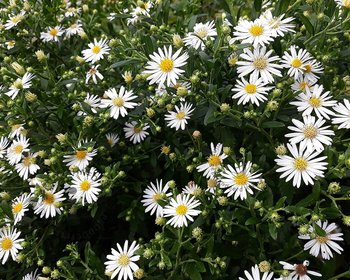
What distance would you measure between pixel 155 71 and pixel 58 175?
659mm

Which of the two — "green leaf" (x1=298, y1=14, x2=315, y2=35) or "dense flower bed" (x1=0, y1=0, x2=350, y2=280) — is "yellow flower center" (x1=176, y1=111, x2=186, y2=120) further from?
"green leaf" (x1=298, y1=14, x2=315, y2=35)

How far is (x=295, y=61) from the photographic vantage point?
1999 millimetres

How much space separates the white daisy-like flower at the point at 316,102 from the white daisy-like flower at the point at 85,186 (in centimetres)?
94

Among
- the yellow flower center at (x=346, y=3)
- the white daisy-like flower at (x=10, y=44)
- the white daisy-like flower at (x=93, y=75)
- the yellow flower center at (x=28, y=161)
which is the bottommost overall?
the yellow flower center at (x=28, y=161)

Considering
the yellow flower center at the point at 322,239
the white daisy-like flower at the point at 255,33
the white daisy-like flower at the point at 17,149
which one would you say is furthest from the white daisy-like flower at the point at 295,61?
the white daisy-like flower at the point at 17,149

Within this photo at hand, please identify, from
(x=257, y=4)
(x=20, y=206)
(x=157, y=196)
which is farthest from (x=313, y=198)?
(x=20, y=206)

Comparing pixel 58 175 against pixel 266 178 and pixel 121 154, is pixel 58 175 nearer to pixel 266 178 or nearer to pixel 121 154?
pixel 121 154

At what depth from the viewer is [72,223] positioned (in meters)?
2.42

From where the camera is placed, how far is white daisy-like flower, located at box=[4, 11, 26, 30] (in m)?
2.66

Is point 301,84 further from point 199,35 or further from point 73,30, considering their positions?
point 73,30

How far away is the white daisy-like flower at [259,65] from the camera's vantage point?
6.50ft

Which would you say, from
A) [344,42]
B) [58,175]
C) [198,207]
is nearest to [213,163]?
[198,207]

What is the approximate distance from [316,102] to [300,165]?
1.02 ft

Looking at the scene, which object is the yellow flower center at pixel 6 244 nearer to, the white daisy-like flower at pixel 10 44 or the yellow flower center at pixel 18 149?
the yellow flower center at pixel 18 149
